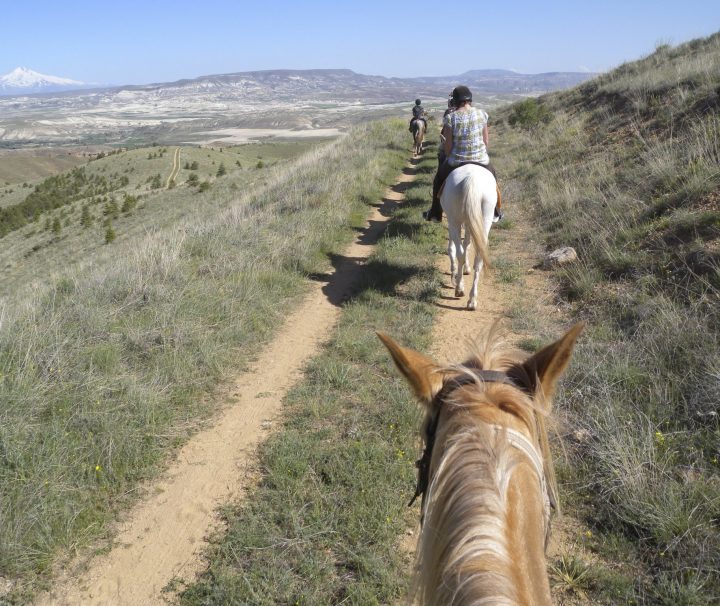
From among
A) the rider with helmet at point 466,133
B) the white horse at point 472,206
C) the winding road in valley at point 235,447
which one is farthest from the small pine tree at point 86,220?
the white horse at point 472,206

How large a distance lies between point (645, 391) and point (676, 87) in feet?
36.0

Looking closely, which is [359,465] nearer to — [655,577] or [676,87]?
[655,577]

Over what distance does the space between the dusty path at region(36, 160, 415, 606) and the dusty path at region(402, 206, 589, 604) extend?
1.50m

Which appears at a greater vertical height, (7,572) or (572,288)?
(572,288)

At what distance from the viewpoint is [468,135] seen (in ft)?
20.8

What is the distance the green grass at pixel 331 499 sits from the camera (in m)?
2.72

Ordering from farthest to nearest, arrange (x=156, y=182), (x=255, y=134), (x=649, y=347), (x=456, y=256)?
(x=255, y=134), (x=156, y=182), (x=456, y=256), (x=649, y=347)

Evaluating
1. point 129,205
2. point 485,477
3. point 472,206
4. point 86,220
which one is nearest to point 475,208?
point 472,206

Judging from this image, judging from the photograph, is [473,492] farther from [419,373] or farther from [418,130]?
[418,130]

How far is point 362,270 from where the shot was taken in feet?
25.9

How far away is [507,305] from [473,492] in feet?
17.5

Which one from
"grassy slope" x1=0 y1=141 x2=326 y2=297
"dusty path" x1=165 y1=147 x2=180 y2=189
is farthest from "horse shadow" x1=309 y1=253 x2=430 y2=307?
"dusty path" x1=165 y1=147 x2=180 y2=189

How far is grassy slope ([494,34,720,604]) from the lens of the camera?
2693mm

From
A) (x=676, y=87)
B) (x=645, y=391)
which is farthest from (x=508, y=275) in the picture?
(x=676, y=87)
